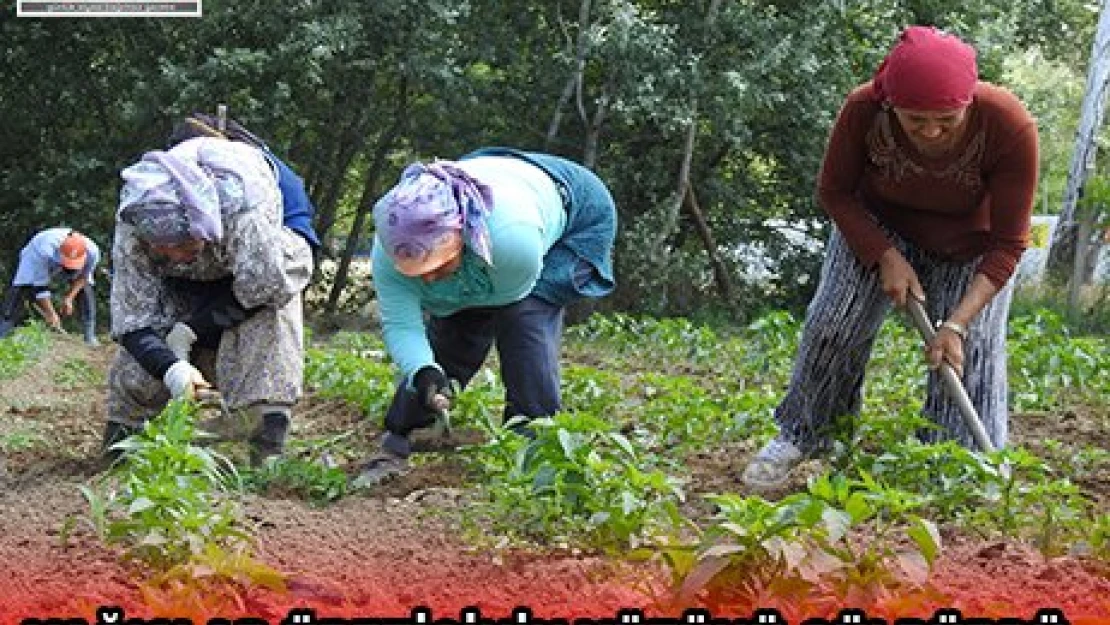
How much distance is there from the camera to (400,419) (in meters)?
5.08

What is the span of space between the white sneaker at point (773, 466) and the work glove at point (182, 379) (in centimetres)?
163

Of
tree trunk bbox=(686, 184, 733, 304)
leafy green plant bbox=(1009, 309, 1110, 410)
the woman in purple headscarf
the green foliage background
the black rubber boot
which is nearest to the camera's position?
the woman in purple headscarf

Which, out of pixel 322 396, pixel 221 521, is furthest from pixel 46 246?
pixel 221 521

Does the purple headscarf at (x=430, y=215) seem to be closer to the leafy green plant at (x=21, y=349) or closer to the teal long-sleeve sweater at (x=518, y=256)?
the teal long-sleeve sweater at (x=518, y=256)

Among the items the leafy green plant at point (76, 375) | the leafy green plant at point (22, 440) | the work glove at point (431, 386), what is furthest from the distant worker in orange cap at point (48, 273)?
the work glove at point (431, 386)

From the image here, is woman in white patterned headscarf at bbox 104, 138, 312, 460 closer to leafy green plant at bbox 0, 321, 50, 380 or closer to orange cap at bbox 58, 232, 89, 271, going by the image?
leafy green plant at bbox 0, 321, 50, 380

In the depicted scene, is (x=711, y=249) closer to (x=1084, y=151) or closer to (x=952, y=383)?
(x=1084, y=151)

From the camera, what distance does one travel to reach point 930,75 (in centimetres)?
414

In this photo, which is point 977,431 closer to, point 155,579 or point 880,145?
point 880,145

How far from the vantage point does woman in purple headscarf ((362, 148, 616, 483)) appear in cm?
429

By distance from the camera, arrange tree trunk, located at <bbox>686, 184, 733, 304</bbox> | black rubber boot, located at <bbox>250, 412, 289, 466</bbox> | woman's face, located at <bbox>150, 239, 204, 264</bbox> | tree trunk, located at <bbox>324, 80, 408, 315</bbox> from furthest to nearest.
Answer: tree trunk, located at <bbox>324, 80, 408, 315</bbox> < tree trunk, located at <bbox>686, 184, 733, 304</bbox> < black rubber boot, located at <bbox>250, 412, 289, 466</bbox> < woman's face, located at <bbox>150, 239, 204, 264</bbox>

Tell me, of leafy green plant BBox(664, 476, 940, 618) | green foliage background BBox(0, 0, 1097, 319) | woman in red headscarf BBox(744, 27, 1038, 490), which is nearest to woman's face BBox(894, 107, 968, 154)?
woman in red headscarf BBox(744, 27, 1038, 490)

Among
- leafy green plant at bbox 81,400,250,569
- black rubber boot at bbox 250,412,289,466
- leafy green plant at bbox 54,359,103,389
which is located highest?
leafy green plant at bbox 81,400,250,569

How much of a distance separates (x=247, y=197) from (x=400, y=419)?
0.80m
